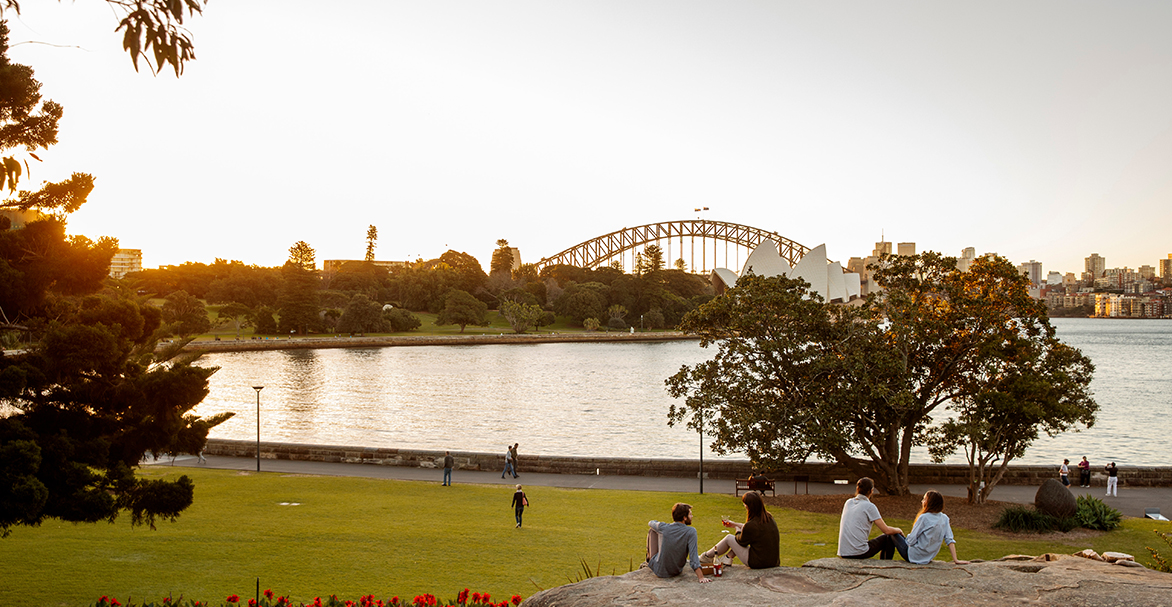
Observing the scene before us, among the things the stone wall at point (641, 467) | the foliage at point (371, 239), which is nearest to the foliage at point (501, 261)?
the foliage at point (371, 239)

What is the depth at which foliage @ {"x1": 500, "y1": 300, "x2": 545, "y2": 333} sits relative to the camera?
102500 mm

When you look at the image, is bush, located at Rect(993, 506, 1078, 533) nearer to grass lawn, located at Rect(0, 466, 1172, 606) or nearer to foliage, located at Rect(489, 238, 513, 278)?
grass lawn, located at Rect(0, 466, 1172, 606)

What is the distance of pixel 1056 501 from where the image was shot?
14.4 metres

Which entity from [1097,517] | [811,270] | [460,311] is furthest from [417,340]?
[1097,517]

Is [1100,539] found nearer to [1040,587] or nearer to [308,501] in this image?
[1040,587]

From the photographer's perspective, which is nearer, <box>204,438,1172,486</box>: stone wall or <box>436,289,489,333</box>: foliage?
<box>204,438,1172,486</box>: stone wall

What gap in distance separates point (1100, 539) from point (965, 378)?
4.68m

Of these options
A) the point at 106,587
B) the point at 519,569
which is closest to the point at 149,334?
the point at 106,587

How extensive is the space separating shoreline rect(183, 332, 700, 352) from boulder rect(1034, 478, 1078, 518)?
5684cm

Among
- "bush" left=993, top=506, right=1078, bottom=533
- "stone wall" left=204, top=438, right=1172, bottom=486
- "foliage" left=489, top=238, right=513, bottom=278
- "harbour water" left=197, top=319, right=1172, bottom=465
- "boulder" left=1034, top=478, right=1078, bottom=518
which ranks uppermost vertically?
"foliage" left=489, top=238, right=513, bottom=278

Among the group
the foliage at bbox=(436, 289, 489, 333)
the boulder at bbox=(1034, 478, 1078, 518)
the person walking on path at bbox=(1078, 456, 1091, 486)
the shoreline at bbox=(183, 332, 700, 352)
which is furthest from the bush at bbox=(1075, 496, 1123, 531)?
the foliage at bbox=(436, 289, 489, 333)

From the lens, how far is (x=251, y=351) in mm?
76188

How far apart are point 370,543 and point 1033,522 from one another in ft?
39.7

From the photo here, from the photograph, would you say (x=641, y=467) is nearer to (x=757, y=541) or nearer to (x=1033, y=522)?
(x=1033, y=522)
